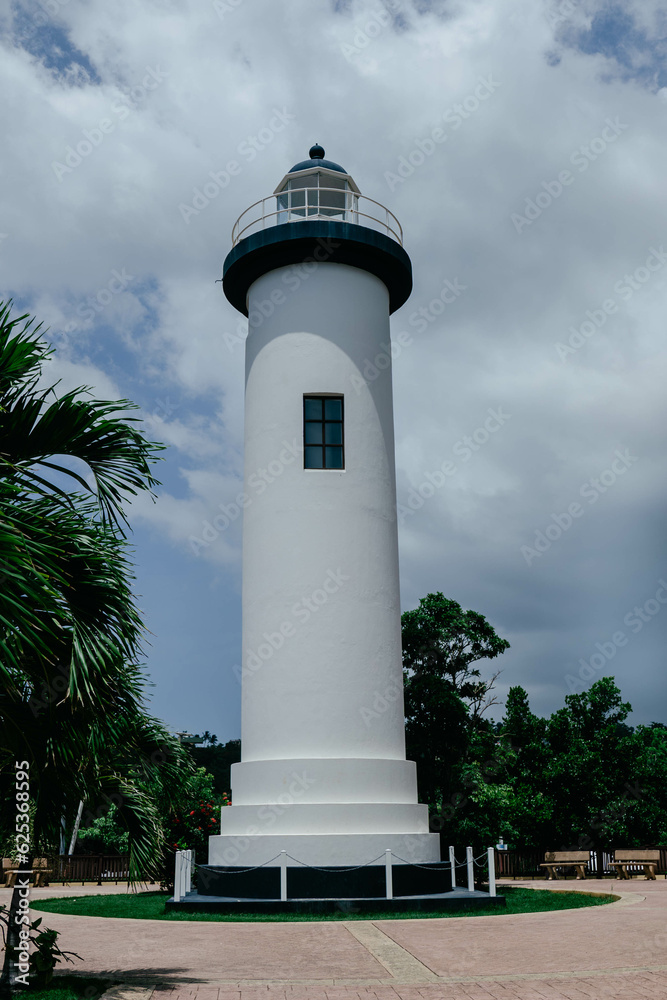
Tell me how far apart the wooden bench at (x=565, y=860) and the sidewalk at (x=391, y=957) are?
1123cm

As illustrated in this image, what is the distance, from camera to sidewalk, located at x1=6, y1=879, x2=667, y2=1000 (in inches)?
350

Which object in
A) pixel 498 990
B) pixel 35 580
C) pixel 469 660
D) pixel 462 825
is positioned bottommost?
pixel 498 990

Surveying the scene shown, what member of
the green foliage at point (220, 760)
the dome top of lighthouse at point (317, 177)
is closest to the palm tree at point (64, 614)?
the dome top of lighthouse at point (317, 177)

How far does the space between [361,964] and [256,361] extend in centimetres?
1420

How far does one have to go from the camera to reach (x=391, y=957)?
11.0 meters

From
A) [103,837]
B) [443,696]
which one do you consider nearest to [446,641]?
[443,696]

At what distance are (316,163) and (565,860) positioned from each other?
2063 cm

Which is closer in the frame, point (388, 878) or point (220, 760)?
point (388, 878)

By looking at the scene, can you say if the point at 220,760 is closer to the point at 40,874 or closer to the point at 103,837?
the point at 103,837

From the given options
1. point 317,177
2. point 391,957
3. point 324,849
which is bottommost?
point 391,957

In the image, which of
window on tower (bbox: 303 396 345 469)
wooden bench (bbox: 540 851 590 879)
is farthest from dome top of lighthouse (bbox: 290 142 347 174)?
wooden bench (bbox: 540 851 590 879)

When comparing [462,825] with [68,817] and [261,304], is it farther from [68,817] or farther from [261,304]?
[68,817]

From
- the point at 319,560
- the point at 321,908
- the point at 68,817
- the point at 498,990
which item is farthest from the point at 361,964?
the point at 319,560

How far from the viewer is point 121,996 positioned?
8.47 meters
